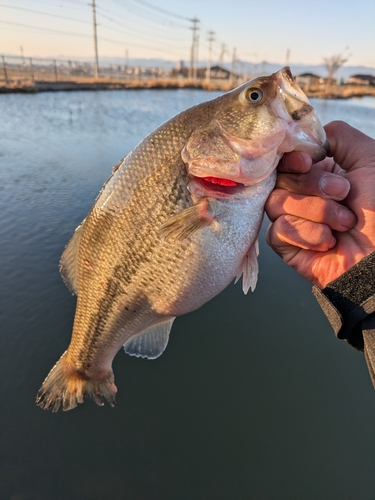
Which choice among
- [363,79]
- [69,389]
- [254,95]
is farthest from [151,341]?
[363,79]

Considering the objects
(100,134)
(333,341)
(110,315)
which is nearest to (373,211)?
(110,315)

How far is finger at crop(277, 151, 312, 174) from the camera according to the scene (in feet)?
5.48

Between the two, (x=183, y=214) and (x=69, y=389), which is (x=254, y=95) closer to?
(x=183, y=214)

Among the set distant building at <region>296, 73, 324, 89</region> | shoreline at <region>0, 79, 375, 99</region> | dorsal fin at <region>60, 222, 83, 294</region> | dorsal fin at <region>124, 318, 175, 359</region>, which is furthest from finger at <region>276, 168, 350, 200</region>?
distant building at <region>296, 73, 324, 89</region>

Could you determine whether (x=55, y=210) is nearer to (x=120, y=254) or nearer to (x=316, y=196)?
(x=120, y=254)

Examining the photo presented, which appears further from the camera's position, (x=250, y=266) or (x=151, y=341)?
(x=151, y=341)

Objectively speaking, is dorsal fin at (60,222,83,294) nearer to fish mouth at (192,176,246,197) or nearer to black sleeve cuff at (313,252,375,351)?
fish mouth at (192,176,246,197)

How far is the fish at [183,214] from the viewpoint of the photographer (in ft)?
5.55

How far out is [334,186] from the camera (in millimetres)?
1700

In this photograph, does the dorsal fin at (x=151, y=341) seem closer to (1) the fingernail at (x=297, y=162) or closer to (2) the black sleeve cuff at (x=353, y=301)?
(2) the black sleeve cuff at (x=353, y=301)

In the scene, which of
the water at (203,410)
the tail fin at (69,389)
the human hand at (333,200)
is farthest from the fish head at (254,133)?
the water at (203,410)

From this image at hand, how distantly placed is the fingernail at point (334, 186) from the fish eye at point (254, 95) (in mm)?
521

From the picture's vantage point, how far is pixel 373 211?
5.72ft

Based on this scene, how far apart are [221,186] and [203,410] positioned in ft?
8.22
